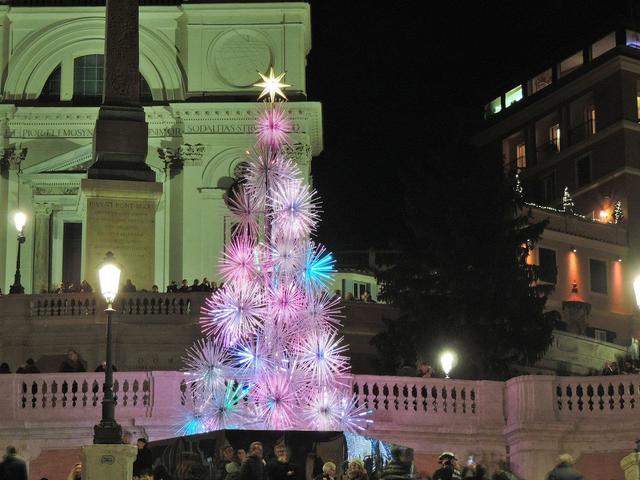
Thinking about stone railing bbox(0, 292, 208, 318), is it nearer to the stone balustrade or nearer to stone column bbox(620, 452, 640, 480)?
the stone balustrade

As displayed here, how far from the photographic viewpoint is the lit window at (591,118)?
77562 mm

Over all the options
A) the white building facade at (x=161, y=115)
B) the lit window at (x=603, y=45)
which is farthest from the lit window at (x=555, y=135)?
the white building facade at (x=161, y=115)

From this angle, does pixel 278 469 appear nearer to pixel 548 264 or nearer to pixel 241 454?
pixel 241 454

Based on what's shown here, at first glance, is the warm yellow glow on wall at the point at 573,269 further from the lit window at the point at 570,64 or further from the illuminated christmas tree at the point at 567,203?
the lit window at the point at 570,64

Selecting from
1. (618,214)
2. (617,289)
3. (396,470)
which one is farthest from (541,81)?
(396,470)

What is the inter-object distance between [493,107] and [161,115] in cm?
2630

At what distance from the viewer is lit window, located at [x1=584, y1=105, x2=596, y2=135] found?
77562mm

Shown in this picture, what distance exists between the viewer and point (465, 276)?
170 feet

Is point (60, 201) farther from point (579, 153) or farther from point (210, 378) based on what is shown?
point (210, 378)

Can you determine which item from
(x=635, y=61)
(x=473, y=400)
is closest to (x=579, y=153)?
(x=635, y=61)

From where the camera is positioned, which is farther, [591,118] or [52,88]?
[591,118]

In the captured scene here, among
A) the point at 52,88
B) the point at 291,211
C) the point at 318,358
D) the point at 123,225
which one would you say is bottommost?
the point at 318,358

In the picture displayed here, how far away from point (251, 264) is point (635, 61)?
44.7 m

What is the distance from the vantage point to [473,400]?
35875 mm
